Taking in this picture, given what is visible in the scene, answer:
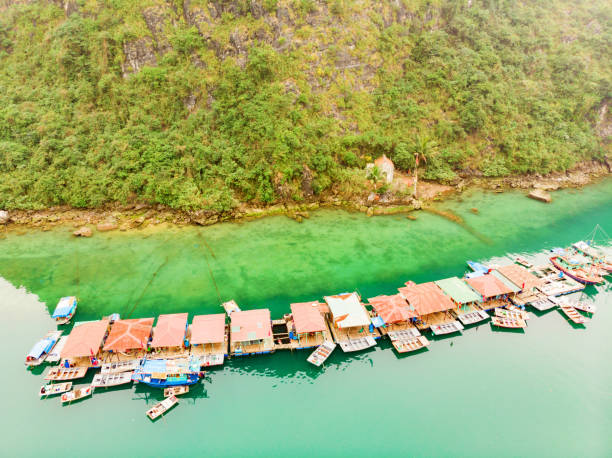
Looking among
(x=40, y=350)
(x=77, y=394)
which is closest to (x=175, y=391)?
(x=77, y=394)

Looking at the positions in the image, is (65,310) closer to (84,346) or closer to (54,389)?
(84,346)

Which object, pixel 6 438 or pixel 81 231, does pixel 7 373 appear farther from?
pixel 81 231

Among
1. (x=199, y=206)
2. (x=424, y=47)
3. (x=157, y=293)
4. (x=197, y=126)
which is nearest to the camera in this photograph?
(x=157, y=293)

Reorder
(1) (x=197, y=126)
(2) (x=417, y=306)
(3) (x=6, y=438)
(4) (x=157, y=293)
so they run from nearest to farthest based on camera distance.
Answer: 1. (3) (x=6, y=438)
2. (2) (x=417, y=306)
3. (4) (x=157, y=293)
4. (1) (x=197, y=126)

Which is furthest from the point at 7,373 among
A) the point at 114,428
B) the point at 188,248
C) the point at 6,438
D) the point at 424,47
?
Answer: the point at 424,47

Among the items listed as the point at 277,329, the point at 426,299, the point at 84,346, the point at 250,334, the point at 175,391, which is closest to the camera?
the point at 175,391

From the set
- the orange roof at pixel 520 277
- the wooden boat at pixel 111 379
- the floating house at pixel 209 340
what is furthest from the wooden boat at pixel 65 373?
the orange roof at pixel 520 277
